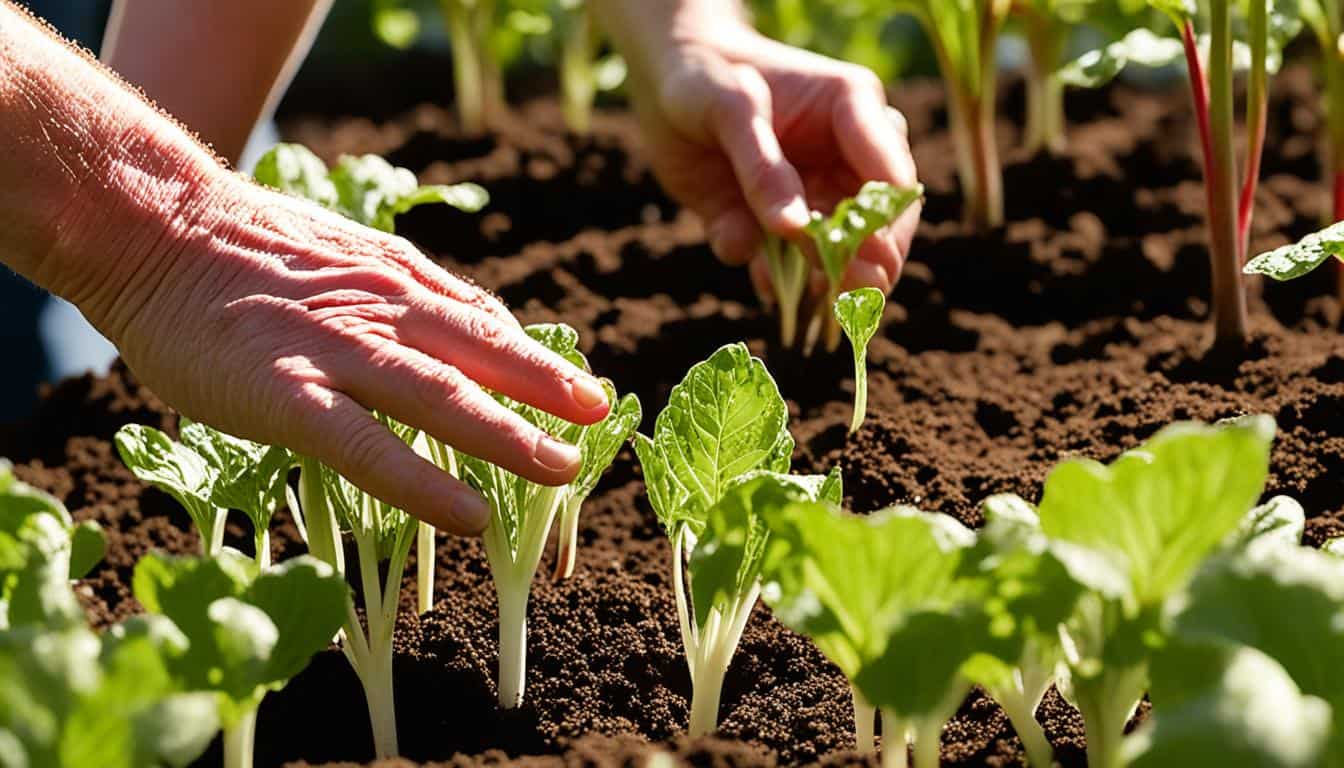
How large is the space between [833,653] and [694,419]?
1.34ft

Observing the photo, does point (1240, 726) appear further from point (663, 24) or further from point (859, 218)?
point (663, 24)

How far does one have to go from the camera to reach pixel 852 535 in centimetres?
110

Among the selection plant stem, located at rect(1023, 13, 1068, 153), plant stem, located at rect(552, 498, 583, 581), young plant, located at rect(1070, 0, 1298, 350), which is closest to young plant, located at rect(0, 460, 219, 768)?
plant stem, located at rect(552, 498, 583, 581)

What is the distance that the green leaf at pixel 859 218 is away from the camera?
2092 millimetres

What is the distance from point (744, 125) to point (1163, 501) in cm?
138

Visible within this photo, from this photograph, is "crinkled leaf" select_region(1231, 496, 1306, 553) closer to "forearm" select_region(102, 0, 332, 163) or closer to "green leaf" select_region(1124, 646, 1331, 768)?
"green leaf" select_region(1124, 646, 1331, 768)

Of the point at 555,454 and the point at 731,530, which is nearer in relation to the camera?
the point at 731,530

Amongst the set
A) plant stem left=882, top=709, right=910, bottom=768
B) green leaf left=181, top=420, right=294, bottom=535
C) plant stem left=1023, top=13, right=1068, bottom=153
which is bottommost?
plant stem left=882, top=709, right=910, bottom=768

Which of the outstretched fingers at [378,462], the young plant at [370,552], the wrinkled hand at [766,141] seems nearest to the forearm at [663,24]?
the wrinkled hand at [766,141]

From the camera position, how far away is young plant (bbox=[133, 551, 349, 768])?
1.14 meters

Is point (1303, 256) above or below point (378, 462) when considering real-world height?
above

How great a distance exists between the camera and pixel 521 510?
1608mm

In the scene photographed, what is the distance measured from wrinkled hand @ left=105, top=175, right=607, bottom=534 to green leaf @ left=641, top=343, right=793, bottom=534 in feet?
0.29

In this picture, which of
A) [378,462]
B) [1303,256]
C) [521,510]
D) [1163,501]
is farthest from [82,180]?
[1303,256]
